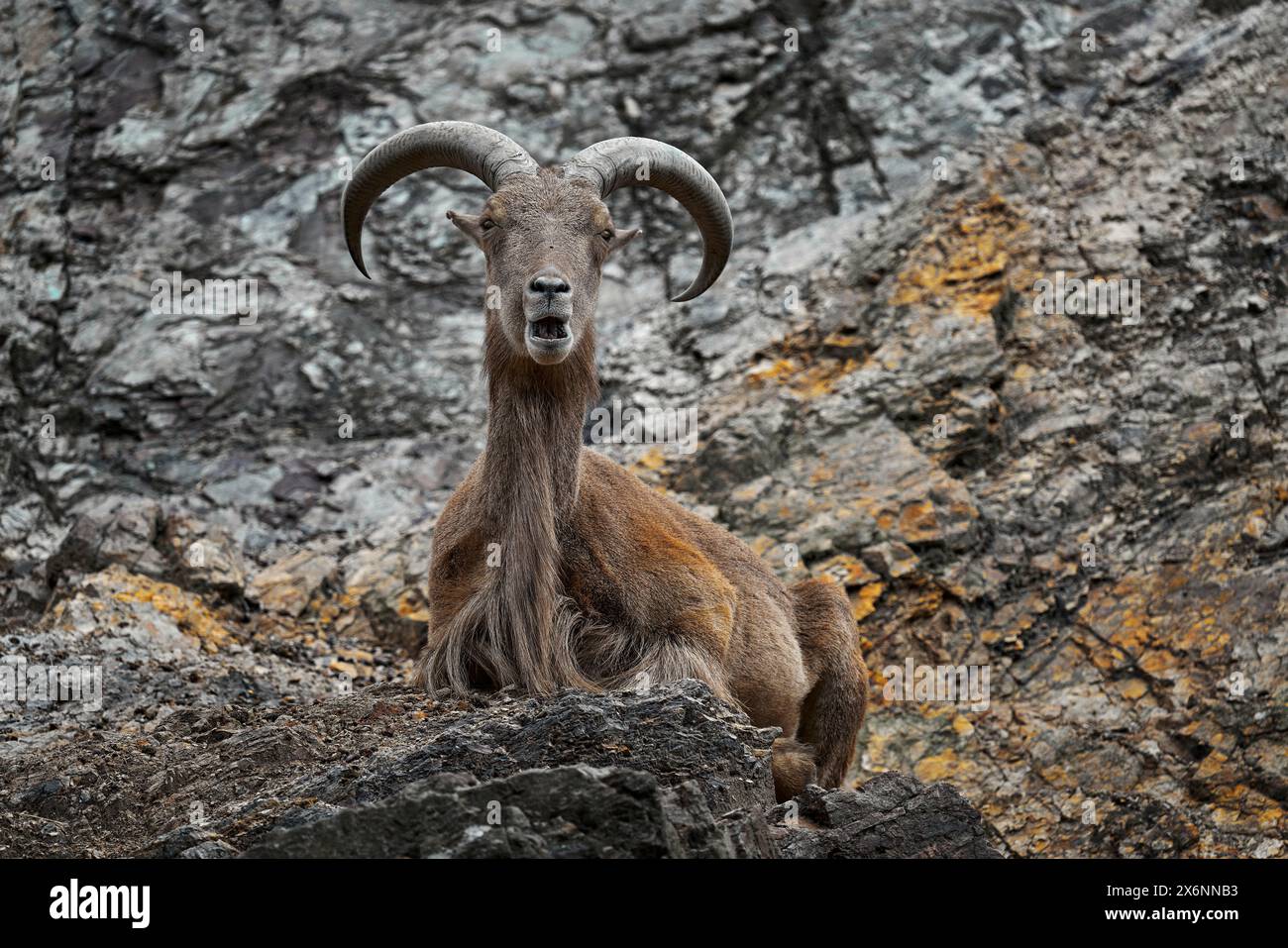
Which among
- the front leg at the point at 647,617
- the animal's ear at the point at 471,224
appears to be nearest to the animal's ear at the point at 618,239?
the animal's ear at the point at 471,224

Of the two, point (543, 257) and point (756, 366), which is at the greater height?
point (543, 257)

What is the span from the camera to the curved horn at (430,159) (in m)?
11.2

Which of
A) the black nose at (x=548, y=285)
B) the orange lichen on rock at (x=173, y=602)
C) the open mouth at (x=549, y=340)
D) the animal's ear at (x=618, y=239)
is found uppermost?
the animal's ear at (x=618, y=239)

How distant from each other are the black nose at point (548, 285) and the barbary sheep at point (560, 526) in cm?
1

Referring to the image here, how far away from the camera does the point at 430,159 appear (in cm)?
1157

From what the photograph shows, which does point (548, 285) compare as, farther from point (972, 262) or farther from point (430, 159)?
point (972, 262)

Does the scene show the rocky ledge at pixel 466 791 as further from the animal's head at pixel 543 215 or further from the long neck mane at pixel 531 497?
the animal's head at pixel 543 215

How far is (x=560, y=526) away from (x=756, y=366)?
698cm

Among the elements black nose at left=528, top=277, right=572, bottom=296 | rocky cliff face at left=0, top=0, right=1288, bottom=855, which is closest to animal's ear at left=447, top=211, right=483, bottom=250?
black nose at left=528, top=277, right=572, bottom=296

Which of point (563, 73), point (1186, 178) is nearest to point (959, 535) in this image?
point (1186, 178)

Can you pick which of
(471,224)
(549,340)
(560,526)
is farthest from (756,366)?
(549,340)

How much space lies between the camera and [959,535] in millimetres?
14555
